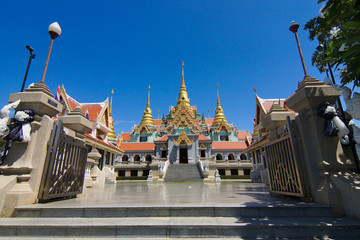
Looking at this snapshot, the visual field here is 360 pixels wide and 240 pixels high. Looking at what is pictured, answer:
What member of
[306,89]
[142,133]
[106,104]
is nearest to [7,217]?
[306,89]

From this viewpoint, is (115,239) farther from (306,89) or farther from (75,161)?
(306,89)

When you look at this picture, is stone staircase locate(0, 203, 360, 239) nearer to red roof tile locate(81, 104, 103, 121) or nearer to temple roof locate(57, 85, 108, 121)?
temple roof locate(57, 85, 108, 121)

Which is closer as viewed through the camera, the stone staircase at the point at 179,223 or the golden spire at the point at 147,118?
the stone staircase at the point at 179,223

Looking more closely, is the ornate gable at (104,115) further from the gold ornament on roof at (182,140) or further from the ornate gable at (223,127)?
the ornate gable at (223,127)

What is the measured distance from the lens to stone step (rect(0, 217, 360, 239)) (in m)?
2.84

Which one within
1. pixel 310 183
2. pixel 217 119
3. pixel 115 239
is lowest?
pixel 115 239

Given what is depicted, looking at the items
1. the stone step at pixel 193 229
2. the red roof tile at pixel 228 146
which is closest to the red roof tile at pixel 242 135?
the red roof tile at pixel 228 146

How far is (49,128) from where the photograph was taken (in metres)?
4.60

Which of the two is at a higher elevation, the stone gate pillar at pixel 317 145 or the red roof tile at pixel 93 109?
the red roof tile at pixel 93 109

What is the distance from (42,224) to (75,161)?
2454mm

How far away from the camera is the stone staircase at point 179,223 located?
2850mm

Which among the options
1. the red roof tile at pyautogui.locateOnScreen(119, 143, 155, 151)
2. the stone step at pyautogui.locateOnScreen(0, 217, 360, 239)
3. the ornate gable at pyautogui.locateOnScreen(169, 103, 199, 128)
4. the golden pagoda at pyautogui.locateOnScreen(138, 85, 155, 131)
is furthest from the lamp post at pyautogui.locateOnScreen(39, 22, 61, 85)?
the golden pagoda at pyautogui.locateOnScreen(138, 85, 155, 131)

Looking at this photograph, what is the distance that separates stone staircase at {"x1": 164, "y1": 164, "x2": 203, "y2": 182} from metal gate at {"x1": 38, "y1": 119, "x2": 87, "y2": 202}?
61.6ft

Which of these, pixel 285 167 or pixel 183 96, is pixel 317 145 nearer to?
pixel 285 167
